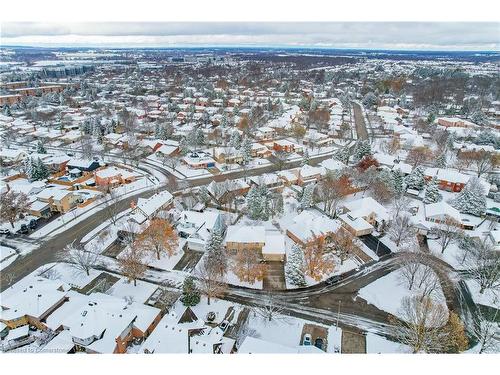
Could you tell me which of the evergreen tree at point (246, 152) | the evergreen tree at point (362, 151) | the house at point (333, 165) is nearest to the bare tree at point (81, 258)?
the evergreen tree at point (246, 152)

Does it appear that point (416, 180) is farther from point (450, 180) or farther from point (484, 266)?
point (484, 266)

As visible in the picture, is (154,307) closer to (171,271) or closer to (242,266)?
(171,271)

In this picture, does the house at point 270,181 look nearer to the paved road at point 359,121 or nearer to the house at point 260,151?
the house at point 260,151

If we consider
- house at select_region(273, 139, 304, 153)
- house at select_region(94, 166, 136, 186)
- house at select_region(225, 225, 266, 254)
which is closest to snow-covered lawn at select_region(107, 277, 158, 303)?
house at select_region(225, 225, 266, 254)

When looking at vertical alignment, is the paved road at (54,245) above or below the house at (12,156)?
below

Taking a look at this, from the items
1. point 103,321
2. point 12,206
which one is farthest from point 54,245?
point 103,321

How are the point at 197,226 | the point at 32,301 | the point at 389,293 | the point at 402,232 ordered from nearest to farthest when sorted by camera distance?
the point at 32,301
the point at 389,293
the point at 402,232
the point at 197,226

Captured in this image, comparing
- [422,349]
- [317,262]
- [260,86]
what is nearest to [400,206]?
[317,262]
